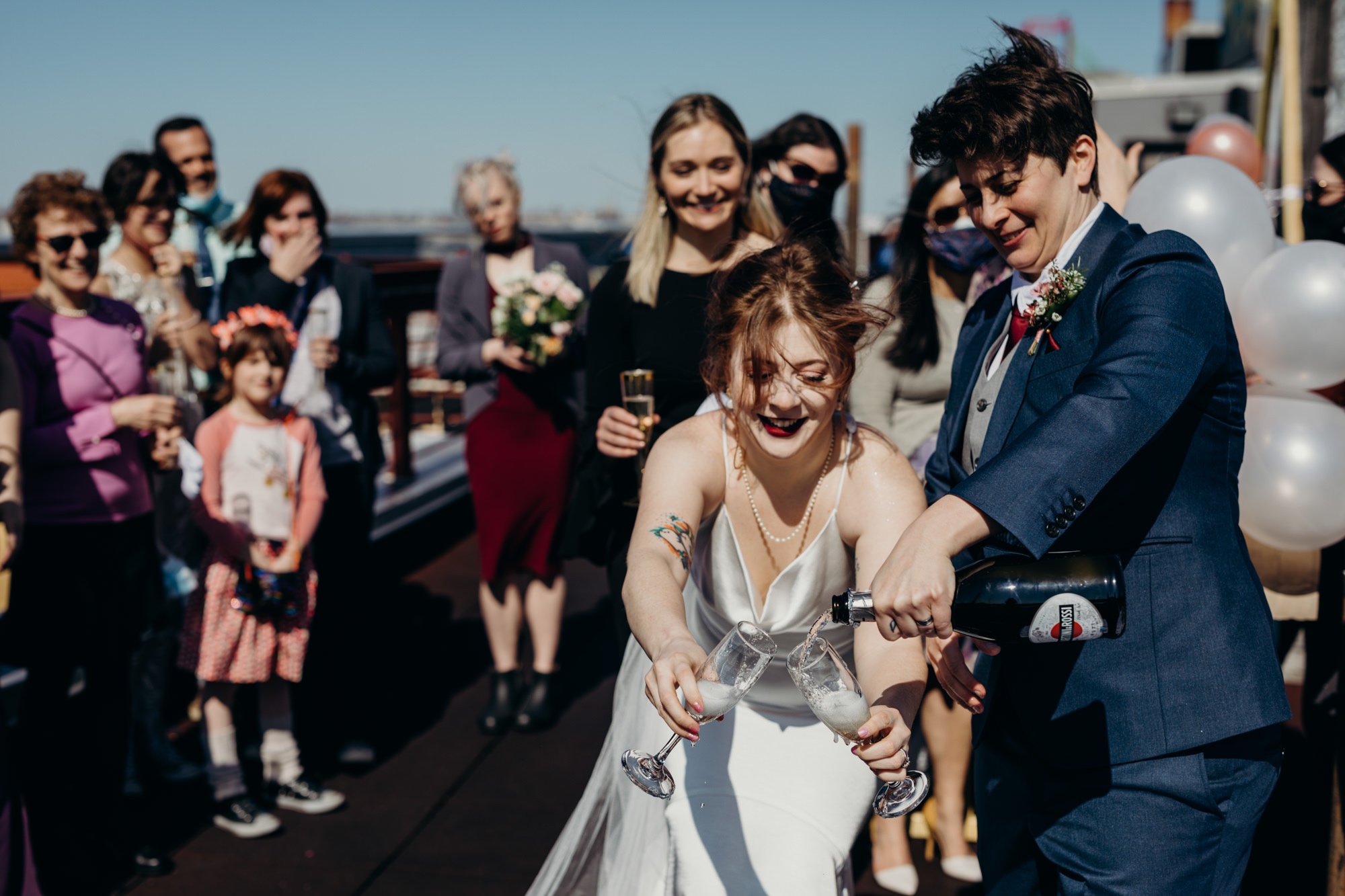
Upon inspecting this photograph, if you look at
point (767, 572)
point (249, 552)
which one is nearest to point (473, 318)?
point (249, 552)

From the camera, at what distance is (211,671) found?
12.4 feet

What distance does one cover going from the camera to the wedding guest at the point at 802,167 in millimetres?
3992

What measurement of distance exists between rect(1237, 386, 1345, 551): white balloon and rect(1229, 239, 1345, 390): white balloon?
81 mm

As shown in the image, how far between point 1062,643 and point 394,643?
4.46m

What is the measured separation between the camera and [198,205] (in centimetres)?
467

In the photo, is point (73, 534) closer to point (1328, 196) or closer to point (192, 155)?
point (192, 155)

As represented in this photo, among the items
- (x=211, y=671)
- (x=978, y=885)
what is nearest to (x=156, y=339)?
(x=211, y=671)

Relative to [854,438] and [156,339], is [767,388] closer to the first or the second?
[854,438]

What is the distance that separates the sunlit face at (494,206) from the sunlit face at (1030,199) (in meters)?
3.20

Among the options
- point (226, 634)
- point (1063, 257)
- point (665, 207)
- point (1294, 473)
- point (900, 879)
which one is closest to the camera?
point (1063, 257)

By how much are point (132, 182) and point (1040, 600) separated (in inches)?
146

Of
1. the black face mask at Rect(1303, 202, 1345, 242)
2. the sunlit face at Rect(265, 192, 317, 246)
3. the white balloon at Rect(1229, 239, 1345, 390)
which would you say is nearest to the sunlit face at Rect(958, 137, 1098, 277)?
the white balloon at Rect(1229, 239, 1345, 390)

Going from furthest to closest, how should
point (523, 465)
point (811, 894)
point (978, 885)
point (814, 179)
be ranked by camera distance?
point (523, 465)
point (814, 179)
point (978, 885)
point (811, 894)

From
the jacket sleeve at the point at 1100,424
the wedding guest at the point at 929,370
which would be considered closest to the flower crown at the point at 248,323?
the wedding guest at the point at 929,370
